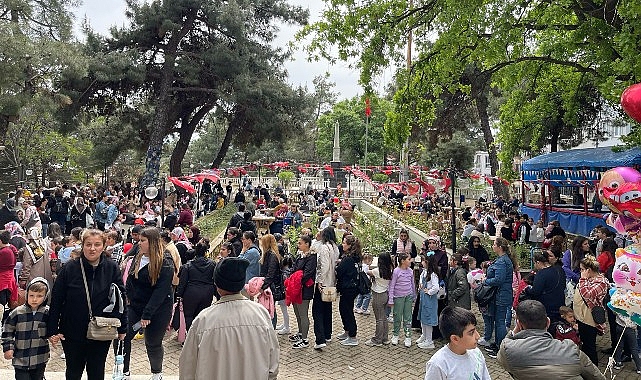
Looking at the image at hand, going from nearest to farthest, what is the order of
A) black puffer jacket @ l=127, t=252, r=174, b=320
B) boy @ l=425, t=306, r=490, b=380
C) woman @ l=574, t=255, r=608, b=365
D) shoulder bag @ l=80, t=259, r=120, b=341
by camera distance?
1. boy @ l=425, t=306, r=490, b=380
2. shoulder bag @ l=80, t=259, r=120, b=341
3. black puffer jacket @ l=127, t=252, r=174, b=320
4. woman @ l=574, t=255, r=608, b=365

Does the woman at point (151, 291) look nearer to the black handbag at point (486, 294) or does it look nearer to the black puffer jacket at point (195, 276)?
the black puffer jacket at point (195, 276)

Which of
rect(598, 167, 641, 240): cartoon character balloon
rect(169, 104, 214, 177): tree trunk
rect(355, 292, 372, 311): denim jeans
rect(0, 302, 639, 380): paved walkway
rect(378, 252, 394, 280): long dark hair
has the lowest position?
rect(0, 302, 639, 380): paved walkway

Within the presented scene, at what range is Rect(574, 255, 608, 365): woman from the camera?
19.1 feet

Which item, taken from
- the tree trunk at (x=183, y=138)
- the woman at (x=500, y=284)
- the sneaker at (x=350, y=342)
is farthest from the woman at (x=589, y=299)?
the tree trunk at (x=183, y=138)

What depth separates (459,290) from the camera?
6.70 meters

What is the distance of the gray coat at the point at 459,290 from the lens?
670 cm

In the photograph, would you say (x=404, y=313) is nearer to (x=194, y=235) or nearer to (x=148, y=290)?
(x=148, y=290)

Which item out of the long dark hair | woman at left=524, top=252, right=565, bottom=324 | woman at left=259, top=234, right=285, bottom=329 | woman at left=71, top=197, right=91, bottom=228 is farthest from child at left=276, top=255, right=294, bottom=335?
woman at left=71, top=197, right=91, bottom=228

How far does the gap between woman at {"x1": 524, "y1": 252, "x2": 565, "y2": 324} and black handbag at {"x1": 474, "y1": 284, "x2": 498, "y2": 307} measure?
60 centimetres

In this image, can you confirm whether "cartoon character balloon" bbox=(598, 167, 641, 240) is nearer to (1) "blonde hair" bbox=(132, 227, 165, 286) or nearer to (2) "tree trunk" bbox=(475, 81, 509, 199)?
(1) "blonde hair" bbox=(132, 227, 165, 286)

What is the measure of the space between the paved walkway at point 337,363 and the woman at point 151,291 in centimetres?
73

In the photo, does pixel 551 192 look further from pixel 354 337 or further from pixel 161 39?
pixel 161 39

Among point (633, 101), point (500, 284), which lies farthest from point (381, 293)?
point (633, 101)

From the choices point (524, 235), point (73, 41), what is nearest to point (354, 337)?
point (524, 235)
